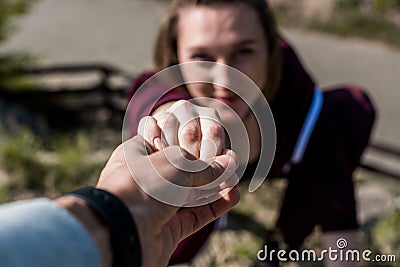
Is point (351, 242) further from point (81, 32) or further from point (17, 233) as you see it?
point (81, 32)

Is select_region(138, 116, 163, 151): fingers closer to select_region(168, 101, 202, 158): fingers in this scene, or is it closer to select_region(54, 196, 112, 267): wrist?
select_region(168, 101, 202, 158): fingers

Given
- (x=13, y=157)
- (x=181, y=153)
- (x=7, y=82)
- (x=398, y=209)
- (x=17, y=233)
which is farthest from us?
(x=7, y=82)

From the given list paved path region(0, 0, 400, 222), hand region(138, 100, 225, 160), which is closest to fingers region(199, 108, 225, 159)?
hand region(138, 100, 225, 160)

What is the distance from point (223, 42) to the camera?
1.65 meters

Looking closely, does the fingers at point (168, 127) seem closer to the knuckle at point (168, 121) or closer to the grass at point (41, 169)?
the knuckle at point (168, 121)

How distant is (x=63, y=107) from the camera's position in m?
5.27

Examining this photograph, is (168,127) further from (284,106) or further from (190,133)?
(284,106)

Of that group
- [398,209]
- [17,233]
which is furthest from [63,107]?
[17,233]

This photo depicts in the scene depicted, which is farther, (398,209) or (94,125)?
(94,125)

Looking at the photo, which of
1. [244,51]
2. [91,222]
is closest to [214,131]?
[91,222]

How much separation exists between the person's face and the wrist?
2.61ft

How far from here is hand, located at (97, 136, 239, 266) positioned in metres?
0.88

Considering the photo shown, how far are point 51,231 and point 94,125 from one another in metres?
4.58

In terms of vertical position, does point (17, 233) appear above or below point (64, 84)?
above
